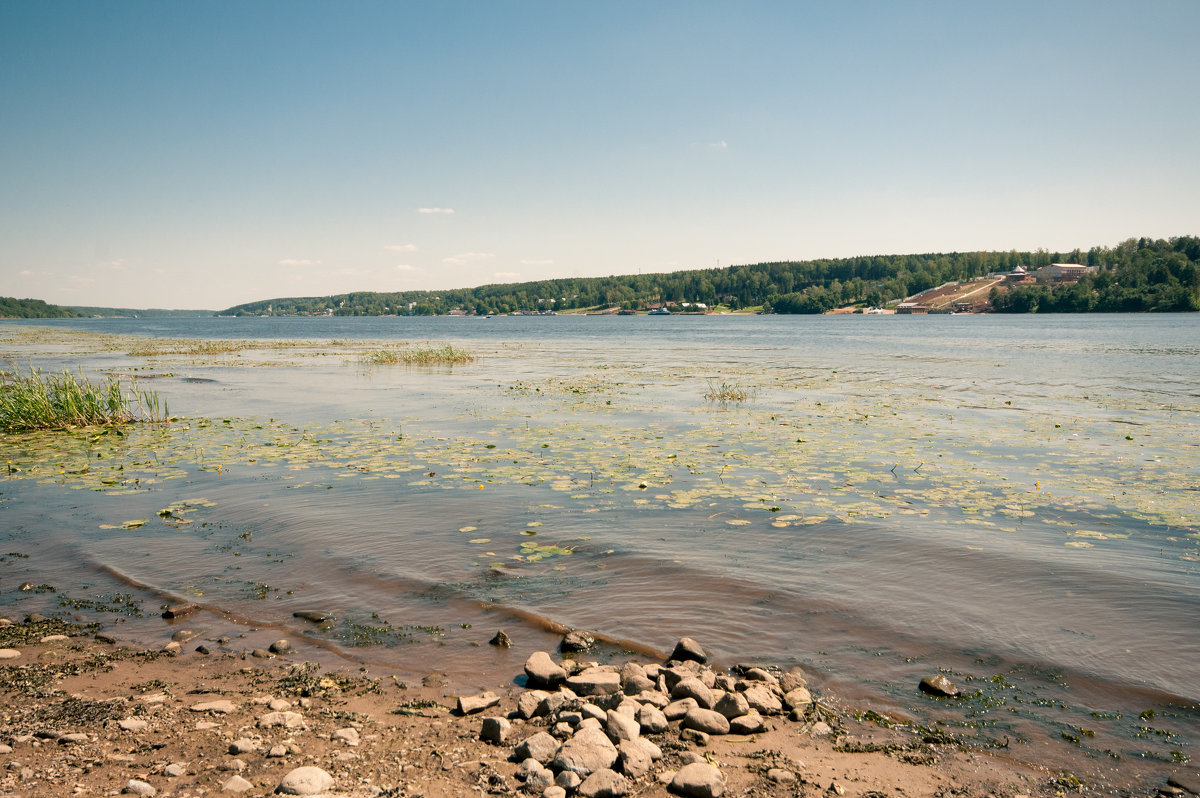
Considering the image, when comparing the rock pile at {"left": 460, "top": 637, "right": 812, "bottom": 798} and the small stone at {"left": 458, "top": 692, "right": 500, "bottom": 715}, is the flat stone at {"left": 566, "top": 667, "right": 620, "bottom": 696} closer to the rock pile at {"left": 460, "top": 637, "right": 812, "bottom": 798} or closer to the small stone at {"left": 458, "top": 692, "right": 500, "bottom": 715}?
the rock pile at {"left": 460, "top": 637, "right": 812, "bottom": 798}

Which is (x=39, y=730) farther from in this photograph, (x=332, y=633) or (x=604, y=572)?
(x=604, y=572)

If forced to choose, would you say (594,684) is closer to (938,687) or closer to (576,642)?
(576,642)

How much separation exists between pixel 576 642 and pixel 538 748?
2344 millimetres

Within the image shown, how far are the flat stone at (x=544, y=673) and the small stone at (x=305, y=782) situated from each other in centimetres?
Answer: 221

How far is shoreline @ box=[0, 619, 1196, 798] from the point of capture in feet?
17.4

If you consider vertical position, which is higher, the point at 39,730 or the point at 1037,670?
the point at 39,730

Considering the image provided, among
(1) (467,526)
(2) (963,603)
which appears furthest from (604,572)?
(2) (963,603)

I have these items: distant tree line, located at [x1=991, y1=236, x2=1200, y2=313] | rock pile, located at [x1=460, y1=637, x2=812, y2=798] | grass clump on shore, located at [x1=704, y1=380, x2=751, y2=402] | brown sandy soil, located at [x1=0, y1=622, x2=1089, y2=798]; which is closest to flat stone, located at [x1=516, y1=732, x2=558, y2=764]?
rock pile, located at [x1=460, y1=637, x2=812, y2=798]

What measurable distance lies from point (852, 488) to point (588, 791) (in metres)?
11.2

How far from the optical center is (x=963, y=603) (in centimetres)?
929

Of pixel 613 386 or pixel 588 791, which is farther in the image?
pixel 613 386

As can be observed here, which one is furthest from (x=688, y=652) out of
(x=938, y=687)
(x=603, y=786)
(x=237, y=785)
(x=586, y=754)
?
(x=237, y=785)

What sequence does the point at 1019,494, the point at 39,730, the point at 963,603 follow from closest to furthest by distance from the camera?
the point at 39,730 → the point at 963,603 → the point at 1019,494

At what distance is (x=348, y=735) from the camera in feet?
19.4
